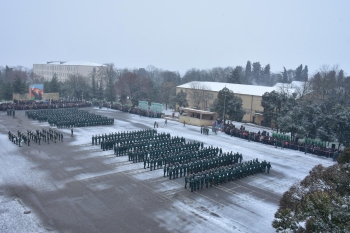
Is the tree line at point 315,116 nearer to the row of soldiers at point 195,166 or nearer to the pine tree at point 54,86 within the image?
the row of soldiers at point 195,166

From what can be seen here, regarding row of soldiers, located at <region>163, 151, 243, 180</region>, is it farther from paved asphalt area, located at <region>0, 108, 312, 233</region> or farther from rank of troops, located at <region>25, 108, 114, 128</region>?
rank of troops, located at <region>25, 108, 114, 128</region>

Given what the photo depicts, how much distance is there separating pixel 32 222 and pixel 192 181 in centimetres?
720

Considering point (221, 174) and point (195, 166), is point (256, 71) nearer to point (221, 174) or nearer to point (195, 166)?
point (195, 166)

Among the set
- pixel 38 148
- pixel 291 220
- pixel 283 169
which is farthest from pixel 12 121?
pixel 291 220

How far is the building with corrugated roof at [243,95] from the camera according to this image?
132 feet

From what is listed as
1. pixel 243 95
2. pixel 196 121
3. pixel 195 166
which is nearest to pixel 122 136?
pixel 195 166

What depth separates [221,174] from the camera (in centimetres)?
1659

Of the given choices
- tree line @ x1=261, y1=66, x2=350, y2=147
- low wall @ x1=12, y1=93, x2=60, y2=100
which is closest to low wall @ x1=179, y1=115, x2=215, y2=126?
tree line @ x1=261, y1=66, x2=350, y2=147

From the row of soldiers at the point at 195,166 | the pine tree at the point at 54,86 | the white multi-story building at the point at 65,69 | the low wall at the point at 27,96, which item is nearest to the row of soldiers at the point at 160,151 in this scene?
the row of soldiers at the point at 195,166

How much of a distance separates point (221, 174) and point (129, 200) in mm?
5308

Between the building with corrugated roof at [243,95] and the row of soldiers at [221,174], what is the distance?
2075 centimetres

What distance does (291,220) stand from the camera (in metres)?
7.81

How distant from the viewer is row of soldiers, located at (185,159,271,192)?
15.5 metres

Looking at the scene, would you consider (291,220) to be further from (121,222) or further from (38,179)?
(38,179)
